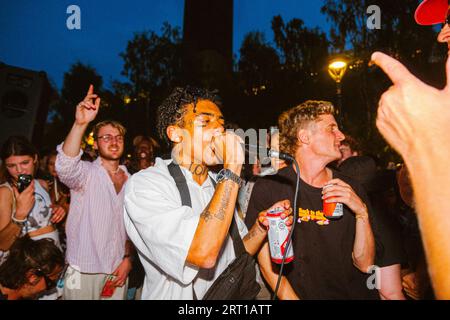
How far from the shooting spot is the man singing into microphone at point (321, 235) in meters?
2.19

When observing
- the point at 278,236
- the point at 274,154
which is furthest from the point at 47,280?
the point at 274,154

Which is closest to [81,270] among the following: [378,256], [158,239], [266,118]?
[158,239]

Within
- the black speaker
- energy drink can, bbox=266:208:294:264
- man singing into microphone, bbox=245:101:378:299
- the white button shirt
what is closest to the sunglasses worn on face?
the white button shirt

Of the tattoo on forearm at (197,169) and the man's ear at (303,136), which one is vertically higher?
the man's ear at (303,136)

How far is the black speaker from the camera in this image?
510 cm

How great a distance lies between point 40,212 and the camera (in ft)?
11.2

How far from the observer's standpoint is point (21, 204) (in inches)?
119

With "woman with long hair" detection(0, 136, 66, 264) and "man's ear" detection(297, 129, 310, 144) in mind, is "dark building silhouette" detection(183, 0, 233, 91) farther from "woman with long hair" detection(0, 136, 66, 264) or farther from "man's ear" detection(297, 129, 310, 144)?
"man's ear" detection(297, 129, 310, 144)

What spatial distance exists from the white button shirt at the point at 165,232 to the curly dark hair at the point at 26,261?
1607mm

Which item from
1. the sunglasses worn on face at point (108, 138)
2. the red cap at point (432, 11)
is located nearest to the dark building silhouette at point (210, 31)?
the sunglasses worn on face at point (108, 138)

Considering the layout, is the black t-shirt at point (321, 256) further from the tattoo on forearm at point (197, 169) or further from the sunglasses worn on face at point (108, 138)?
the sunglasses worn on face at point (108, 138)
